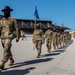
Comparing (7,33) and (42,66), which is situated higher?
(7,33)

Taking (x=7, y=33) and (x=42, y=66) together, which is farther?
(x=42, y=66)

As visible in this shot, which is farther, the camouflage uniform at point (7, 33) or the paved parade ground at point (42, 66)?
the camouflage uniform at point (7, 33)

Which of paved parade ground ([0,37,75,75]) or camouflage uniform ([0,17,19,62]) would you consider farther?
camouflage uniform ([0,17,19,62])

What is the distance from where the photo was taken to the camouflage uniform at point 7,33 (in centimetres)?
1016

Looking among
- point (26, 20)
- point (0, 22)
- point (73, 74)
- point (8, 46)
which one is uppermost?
point (26, 20)

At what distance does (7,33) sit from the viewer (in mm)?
10352

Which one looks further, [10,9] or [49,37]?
[49,37]

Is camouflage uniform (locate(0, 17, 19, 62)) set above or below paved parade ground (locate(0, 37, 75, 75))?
above

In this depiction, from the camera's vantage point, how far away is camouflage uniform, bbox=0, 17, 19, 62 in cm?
1016

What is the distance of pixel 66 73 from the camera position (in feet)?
31.2

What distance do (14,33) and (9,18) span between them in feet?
1.94

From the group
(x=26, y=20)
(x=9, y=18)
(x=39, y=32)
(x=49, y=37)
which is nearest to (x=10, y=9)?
(x=9, y=18)

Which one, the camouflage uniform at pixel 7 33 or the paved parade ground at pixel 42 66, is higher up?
the camouflage uniform at pixel 7 33

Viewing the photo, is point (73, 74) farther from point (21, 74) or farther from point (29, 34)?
point (29, 34)
